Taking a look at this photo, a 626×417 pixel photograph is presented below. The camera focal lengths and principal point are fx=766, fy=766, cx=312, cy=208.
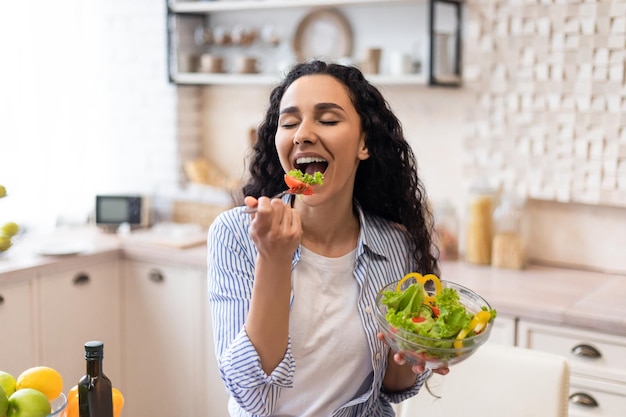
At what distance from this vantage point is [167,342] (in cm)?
312

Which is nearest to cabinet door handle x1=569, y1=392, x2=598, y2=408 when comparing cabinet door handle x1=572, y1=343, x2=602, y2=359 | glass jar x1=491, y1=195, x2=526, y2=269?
cabinet door handle x1=572, y1=343, x2=602, y2=359

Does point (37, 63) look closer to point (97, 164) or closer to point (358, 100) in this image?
point (97, 164)

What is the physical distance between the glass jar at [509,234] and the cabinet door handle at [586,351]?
21.6 inches

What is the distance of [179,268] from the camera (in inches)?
120

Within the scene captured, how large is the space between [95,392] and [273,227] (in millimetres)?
395

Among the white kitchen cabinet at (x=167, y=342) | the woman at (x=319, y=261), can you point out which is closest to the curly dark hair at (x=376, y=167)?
the woman at (x=319, y=261)

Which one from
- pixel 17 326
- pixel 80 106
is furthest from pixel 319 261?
pixel 80 106

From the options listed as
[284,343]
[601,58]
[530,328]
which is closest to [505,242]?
[530,328]

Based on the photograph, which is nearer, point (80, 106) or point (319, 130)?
point (319, 130)

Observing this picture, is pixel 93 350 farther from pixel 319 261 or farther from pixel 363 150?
pixel 363 150

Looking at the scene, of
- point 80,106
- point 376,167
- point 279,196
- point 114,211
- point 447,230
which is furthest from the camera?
point 80,106

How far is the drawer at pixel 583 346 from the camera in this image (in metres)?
2.20

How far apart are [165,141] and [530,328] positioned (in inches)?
78.9

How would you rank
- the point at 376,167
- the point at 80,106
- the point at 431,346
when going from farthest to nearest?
the point at 80,106 < the point at 376,167 < the point at 431,346
